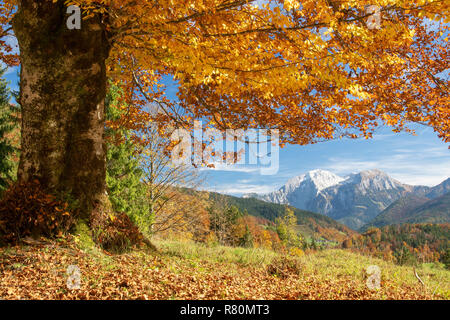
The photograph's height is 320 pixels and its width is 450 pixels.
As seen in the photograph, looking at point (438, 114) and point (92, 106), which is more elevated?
point (438, 114)

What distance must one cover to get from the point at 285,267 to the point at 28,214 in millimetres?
5156

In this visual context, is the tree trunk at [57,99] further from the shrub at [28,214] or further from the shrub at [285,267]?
the shrub at [285,267]

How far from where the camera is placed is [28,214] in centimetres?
512

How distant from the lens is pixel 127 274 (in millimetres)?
4254

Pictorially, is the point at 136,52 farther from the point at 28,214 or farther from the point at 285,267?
the point at 285,267


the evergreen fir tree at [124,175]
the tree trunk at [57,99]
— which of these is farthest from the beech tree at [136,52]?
the evergreen fir tree at [124,175]

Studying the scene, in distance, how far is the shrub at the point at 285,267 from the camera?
→ 570cm

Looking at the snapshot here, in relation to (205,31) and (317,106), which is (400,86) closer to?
(317,106)

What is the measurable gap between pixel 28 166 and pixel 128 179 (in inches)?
514

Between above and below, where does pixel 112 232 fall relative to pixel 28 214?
below

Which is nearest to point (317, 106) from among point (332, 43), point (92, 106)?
point (332, 43)

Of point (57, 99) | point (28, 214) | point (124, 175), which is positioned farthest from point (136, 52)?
point (124, 175)

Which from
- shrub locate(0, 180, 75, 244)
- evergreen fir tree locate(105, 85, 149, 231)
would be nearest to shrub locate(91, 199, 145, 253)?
shrub locate(0, 180, 75, 244)

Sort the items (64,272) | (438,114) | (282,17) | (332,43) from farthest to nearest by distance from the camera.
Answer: (438,114)
(332,43)
(282,17)
(64,272)
